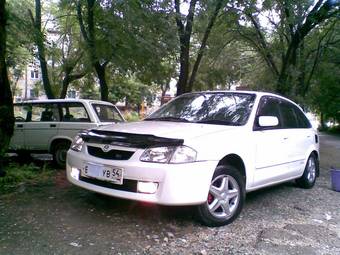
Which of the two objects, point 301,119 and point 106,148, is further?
point 301,119

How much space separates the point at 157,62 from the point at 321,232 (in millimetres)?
8673

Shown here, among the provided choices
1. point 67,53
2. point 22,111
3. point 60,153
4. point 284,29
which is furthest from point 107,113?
point 67,53

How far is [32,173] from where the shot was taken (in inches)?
279

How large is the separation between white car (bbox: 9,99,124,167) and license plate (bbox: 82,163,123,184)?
401 cm

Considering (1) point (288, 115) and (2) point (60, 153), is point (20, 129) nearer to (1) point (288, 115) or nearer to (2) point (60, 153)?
(2) point (60, 153)

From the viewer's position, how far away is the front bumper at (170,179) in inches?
Answer: 159

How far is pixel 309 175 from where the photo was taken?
7.21 metres

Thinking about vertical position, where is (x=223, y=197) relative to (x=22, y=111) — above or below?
below

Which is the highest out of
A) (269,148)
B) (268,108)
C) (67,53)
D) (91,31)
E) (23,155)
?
(67,53)

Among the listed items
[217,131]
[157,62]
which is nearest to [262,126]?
[217,131]

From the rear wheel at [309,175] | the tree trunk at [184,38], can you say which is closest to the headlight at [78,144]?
the rear wheel at [309,175]

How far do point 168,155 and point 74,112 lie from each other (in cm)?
527

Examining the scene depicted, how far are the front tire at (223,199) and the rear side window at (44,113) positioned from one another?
17.9 ft

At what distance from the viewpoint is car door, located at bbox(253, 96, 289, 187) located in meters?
5.27
